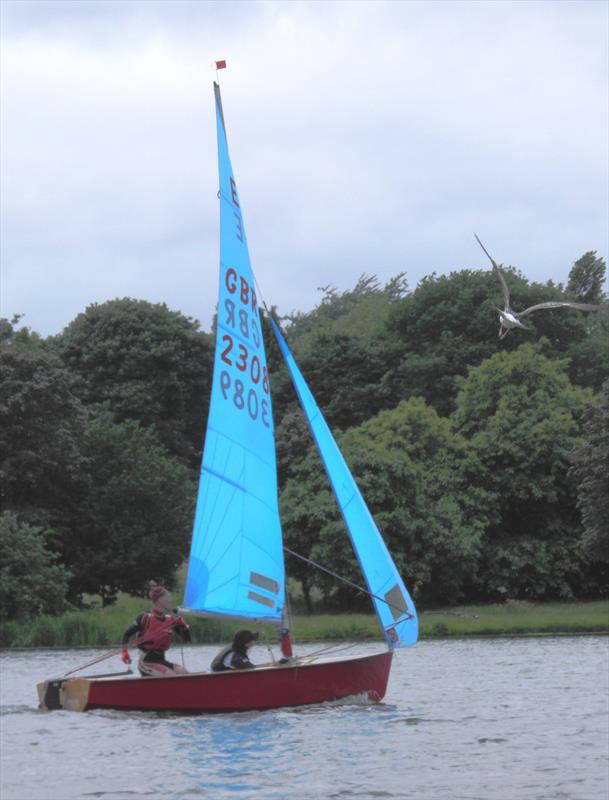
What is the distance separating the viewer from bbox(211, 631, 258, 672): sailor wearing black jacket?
25578 mm

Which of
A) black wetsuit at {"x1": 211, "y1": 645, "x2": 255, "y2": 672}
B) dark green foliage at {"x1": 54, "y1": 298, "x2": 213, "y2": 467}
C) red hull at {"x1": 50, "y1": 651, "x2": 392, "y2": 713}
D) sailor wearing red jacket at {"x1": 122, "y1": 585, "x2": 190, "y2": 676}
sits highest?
dark green foliage at {"x1": 54, "y1": 298, "x2": 213, "y2": 467}

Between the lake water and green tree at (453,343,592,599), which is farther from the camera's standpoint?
green tree at (453,343,592,599)

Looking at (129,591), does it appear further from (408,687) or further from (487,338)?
(408,687)

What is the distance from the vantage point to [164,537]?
68812mm

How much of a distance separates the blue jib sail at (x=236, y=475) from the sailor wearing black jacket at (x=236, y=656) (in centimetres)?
122

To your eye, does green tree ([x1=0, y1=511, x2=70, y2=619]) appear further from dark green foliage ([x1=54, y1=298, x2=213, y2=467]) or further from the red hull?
the red hull

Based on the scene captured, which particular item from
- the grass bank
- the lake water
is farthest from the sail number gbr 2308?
the grass bank

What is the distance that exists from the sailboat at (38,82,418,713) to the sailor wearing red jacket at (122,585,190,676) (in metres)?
0.65

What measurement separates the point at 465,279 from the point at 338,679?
63100mm

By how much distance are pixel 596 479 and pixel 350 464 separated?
36.4 feet

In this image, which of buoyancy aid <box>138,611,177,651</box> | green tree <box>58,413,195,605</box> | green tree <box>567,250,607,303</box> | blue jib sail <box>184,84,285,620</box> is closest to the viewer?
buoyancy aid <box>138,611,177,651</box>

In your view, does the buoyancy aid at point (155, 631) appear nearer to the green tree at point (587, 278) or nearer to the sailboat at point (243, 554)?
the sailboat at point (243, 554)

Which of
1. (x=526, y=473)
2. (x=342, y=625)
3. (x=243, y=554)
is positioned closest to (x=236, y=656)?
(x=243, y=554)

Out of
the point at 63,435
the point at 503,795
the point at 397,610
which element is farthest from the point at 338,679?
the point at 63,435
